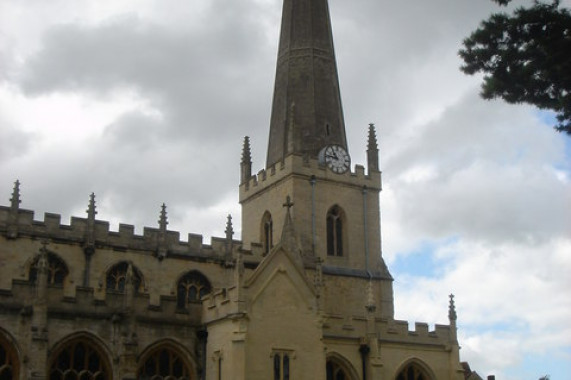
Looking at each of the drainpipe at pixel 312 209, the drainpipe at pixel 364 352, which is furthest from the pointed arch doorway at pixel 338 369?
the drainpipe at pixel 312 209

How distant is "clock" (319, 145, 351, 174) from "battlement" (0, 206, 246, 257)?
22.8ft

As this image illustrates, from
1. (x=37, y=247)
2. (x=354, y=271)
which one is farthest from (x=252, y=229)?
(x=37, y=247)

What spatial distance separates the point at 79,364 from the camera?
31.6 metres

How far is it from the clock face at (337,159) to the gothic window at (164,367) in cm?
1748

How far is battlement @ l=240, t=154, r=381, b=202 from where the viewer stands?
46594 mm

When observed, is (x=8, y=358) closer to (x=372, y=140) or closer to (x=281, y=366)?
(x=281, y=366)

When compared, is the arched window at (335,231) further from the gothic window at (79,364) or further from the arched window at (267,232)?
the gothic window at (79,364)

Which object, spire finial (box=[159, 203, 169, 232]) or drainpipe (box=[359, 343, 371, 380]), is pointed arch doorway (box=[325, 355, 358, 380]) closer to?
drainpipe (box=[359, 343, 371, 380])

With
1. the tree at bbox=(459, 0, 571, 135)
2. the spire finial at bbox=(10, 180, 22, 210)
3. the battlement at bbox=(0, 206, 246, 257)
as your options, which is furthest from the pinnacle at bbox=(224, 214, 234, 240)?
the tree at bbox=(459, 0, 571, 135)

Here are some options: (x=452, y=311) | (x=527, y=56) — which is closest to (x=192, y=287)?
(x=452, y=311)

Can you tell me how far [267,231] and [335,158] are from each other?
5520 millimetres

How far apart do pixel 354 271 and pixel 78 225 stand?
1462 cm

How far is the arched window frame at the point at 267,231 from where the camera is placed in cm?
4738

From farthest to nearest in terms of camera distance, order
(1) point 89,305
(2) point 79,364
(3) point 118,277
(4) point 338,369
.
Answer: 1. (3) point 118,277
2. (4) point 338,369
3. (1) point 89,305
4. (2) point 79,364
